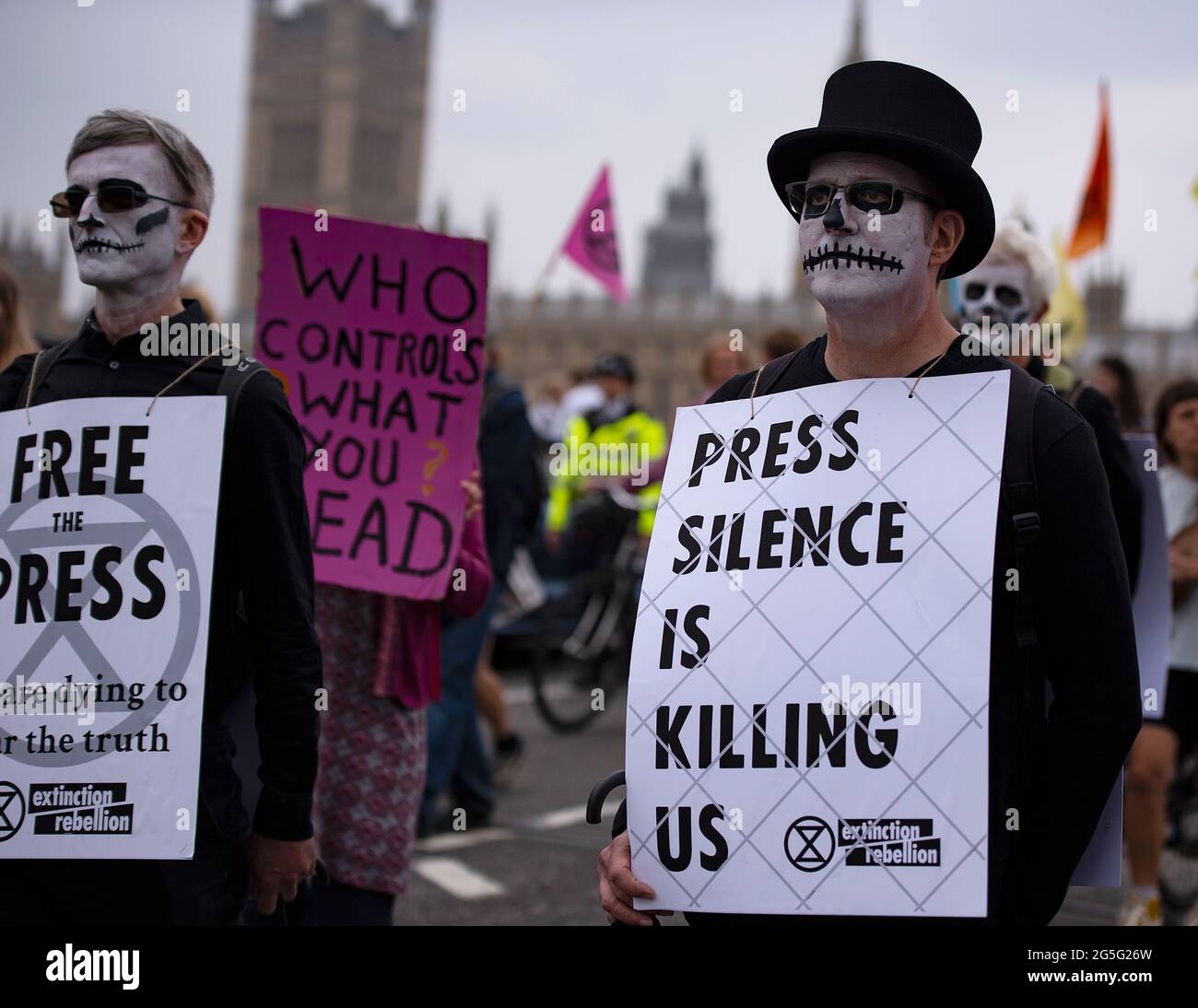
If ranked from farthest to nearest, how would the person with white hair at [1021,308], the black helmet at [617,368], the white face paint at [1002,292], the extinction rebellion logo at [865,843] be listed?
1. the black helmet at [617,368]
2. the white face paint at [1002,292]
3. the person with white hair at [1021,308]
4. the extinction rebellion logo at [865,843]

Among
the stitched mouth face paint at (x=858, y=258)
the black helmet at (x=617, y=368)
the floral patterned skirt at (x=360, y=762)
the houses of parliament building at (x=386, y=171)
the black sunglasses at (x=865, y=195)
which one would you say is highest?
the houses of parliament building at (x=386, y=171)

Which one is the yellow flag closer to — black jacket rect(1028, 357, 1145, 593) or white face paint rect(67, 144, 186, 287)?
black jacket rect(1028, 357, 1145, 593)

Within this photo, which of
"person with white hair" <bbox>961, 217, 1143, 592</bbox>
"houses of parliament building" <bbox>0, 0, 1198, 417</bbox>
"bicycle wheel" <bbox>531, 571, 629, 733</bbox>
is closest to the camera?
"person with white hair" <bbox>961, 217, 1143, 592</bbox>

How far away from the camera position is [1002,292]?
3.63 m

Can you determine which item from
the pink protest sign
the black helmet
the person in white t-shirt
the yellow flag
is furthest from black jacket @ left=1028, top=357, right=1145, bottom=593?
the black helmet

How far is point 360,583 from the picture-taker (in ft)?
11.0

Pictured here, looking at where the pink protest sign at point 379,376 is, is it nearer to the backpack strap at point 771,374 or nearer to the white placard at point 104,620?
the white placard at point 104,620

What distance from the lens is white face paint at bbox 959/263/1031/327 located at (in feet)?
11.9

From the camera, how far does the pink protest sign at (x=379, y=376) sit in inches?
133

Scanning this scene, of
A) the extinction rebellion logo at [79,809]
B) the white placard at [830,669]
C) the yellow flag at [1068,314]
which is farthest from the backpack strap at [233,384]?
the yellow flag at [1068,314]

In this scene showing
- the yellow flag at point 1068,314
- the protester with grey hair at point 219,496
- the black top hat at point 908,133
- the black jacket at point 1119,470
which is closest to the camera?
the black top hat at point 908,133

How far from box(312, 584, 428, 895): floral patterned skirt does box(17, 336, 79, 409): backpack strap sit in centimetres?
99
